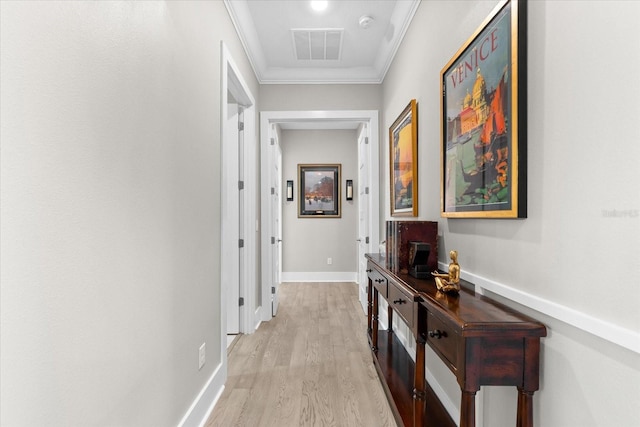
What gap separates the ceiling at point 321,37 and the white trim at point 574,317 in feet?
6.91

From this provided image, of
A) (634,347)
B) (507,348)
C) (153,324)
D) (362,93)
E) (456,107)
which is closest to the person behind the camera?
(634,347)

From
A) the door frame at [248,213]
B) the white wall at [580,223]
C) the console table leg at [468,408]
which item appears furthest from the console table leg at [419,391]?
the door frame at [248,213]

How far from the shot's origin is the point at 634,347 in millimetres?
764

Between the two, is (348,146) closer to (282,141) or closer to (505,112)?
(282,141)

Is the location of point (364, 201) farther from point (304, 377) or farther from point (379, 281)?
point (304, 377)

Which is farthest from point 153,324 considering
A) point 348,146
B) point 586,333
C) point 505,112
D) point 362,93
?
point 348,146

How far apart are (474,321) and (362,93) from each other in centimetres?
316

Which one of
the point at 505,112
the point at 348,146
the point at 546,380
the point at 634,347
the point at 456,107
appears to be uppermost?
the point at 348,146

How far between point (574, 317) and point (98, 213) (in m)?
1.41

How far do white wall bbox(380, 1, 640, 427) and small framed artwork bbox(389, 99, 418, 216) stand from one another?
3.81 ft

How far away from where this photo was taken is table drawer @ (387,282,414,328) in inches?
60.2

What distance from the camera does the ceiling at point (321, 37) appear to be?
2607mm

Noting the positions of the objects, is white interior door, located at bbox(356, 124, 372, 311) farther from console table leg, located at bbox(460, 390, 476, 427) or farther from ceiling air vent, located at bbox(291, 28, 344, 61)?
console table leg, located at bbox(460, 390, 476, 427)

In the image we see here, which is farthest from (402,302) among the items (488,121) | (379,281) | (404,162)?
(404,162)
